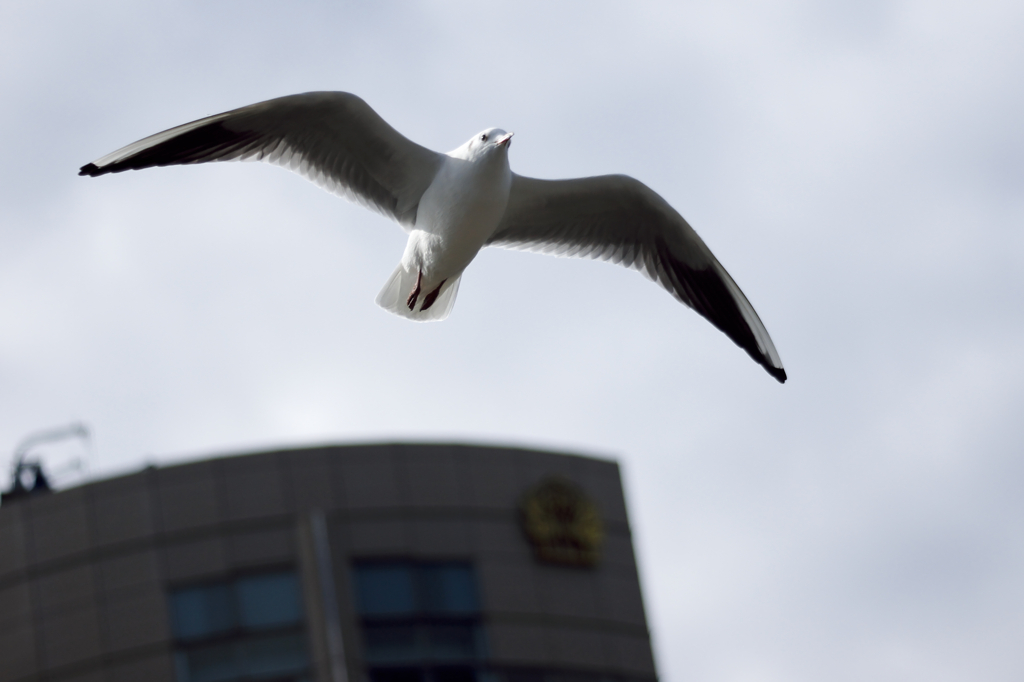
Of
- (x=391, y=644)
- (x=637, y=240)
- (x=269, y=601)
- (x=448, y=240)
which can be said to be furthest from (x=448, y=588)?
(x=448, y=240)

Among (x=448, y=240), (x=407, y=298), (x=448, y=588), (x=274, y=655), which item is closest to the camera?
(x=448, y=240)

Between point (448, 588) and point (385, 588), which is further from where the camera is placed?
point (448, 588)

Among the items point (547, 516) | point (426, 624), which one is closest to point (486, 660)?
point (426, 624)

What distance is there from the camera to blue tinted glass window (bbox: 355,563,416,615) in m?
16.9

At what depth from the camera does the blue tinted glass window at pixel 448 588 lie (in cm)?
1711

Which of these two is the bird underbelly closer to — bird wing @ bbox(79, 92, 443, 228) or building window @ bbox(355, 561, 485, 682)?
bird wing @ bbox(79, 92, 443, 228)

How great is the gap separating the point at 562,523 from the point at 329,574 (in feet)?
10.8

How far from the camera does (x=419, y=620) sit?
55.3 feet

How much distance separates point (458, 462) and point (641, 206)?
8.24 meters

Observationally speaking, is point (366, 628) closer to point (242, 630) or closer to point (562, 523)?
point (242, 630)

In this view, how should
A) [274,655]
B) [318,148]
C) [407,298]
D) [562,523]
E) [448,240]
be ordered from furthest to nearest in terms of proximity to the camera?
[562,523], [274,655], [407,298], [318,148], [448,240]

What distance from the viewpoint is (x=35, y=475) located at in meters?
Answer: 23.4

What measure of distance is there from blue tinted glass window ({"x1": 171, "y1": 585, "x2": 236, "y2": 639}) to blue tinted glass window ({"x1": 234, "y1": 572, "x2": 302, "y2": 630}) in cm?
17

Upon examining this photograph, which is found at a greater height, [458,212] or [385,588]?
[458,212]
